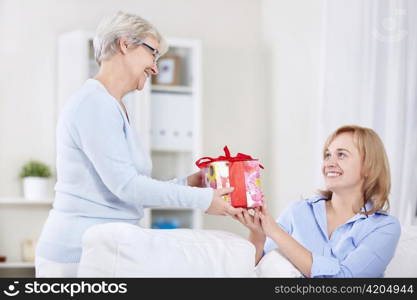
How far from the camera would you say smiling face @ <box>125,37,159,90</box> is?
1948 mm

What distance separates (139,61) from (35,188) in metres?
2.91

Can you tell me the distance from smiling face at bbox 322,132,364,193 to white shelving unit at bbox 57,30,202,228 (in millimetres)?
2698

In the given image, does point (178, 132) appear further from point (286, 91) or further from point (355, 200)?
point (355, 200)

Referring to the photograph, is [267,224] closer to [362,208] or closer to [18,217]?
[362,208]

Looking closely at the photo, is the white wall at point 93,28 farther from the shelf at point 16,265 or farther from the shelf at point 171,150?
the shelf at point 171,150

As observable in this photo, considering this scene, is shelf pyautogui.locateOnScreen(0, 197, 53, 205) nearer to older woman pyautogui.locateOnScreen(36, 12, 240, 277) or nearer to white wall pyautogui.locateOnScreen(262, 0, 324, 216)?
white wall pyautogui.locateOnScreen(262, 0, 324, 216)

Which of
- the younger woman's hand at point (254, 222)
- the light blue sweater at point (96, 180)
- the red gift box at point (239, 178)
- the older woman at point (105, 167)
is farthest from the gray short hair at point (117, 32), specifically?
the younger woman's hand at point (254, 222)

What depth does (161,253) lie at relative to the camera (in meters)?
1.58

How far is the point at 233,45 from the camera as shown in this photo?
5.62 meters

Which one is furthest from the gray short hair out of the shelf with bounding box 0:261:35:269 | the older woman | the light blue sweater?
the shelf with bounding box 0:261:35:269

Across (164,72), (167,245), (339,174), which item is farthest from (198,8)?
(167,245)

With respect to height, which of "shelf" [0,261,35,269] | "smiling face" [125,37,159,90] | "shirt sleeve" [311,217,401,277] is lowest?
"shelf" [0,261,35,269]

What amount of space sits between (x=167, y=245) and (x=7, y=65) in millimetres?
3572

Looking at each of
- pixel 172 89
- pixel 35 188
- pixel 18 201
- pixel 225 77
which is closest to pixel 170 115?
pixel 172 89
